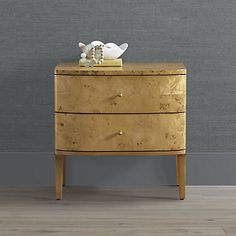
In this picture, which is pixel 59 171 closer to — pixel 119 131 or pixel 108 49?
pixel 119 131

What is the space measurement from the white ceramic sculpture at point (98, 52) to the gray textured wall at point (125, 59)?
0.75ft

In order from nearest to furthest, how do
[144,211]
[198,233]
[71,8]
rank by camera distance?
[198,233] → [144,211] → [71,8]

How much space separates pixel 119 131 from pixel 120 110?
3.7 inches

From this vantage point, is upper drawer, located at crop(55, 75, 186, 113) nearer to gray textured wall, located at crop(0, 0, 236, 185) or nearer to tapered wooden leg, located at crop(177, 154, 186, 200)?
tapered wooden leg, located at crop(177, 154, 186, 200)

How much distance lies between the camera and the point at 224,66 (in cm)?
380

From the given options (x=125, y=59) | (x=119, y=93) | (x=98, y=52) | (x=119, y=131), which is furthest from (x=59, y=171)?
(x=125, y=59)

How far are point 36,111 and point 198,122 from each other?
818 millimetres

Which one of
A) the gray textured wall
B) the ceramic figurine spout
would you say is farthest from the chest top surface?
the gray textured wall

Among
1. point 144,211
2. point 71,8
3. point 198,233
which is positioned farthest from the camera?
point 71,8

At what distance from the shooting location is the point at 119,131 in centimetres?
340

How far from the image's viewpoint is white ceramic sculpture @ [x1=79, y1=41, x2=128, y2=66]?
11.4 feet

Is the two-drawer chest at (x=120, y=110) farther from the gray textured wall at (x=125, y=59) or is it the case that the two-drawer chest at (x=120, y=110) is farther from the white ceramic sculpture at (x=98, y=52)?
the gray textured wall at (x=125, y=59)

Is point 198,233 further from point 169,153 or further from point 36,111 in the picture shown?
point 36,111

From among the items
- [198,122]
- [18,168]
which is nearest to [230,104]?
[198,122]
